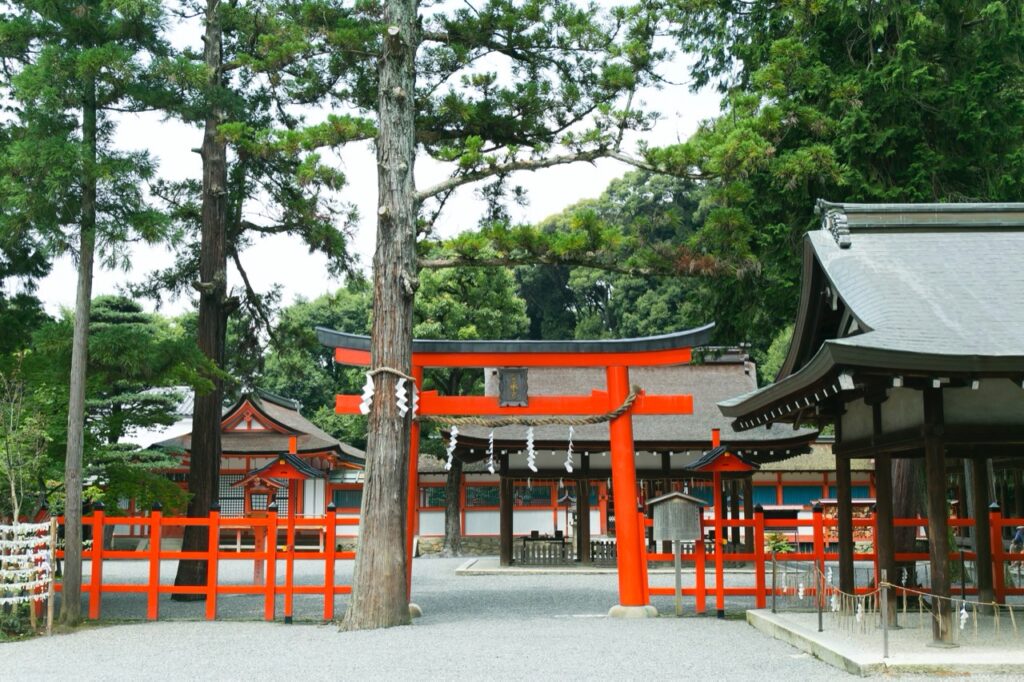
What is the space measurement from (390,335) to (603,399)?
2900 mm

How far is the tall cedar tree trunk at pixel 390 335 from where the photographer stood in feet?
35.8

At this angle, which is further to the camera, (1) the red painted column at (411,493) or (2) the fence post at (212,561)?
(1) the red painted column at (411,493)

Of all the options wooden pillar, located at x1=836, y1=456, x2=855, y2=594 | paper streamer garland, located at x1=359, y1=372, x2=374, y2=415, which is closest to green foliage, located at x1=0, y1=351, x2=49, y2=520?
paper streamer garland, located at x1=359, y1=372, x2=374, y2=415

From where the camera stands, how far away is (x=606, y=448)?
20391mm

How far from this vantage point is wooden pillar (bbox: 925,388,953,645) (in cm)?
790

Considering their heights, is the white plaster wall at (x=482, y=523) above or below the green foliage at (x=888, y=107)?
below

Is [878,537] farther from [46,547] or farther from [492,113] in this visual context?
[46,547]

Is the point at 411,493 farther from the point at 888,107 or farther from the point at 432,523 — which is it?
the point at 432,523

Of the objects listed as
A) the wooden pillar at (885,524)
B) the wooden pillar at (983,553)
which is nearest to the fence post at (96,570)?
the wooden pillar at (885,524)

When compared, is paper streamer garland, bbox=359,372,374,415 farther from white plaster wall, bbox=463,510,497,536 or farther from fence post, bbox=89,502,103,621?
white plaster wall, bbox=463,510,497,536

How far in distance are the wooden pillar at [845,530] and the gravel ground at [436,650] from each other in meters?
1.12

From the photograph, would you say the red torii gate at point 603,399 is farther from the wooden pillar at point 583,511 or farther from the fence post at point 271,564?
the wooden pillar at point 583,511

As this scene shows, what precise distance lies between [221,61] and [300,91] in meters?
3.42

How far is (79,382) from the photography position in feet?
36.7
